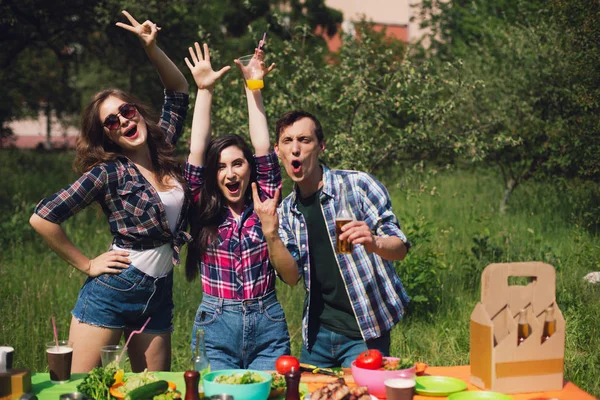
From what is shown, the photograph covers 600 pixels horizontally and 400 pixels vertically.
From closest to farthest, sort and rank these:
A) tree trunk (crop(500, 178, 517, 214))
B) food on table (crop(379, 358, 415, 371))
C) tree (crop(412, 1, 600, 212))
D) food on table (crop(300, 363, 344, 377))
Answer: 1. food on table (crop(379, 358, 415, 371))
2. food on table (crop(300, 363, 344, 377))
3. tree (crop(412, 1, 600, 212))
4. tree trunk (crop(500, 178, 517, 214))

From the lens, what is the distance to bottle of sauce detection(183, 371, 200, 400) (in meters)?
2.84

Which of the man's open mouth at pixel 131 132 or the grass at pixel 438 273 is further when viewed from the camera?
the grass at pixel 438 273

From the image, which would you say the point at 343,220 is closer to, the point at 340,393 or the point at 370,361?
the point at 370,361

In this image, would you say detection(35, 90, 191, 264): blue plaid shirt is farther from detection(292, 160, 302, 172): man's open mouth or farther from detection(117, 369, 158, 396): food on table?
detection(117, 369, 158, 396): food on table

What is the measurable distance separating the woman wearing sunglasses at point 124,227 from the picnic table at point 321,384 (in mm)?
437

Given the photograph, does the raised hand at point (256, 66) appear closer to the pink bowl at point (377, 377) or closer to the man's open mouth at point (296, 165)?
the man's open mouth at point (296, 165)

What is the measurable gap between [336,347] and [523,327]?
1.19 meters

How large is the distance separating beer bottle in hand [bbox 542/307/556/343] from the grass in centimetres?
242

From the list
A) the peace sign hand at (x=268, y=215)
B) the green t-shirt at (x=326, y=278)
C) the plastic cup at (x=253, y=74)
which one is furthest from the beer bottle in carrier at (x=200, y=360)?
the plastic cup at (x=253, y=74)

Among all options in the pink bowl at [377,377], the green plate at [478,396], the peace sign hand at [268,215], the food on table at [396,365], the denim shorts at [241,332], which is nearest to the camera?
the green plate at [478,396]

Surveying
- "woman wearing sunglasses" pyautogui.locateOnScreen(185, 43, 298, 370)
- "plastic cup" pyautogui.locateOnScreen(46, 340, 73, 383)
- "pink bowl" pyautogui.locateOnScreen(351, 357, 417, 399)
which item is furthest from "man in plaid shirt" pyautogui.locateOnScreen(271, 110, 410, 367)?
"plastic cup" pyautogui.locateOnScreen(46, 340, 73, 383)

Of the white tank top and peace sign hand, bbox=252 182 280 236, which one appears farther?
the white tank top

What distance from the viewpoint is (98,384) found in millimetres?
3053

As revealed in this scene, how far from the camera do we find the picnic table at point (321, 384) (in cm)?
305
